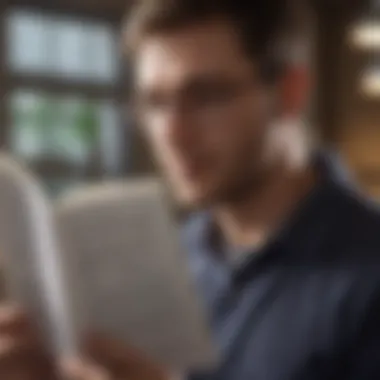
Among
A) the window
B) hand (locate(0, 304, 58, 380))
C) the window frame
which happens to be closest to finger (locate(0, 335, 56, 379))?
hand (locate(0, 304, 58, 380))

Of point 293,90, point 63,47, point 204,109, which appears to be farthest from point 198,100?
point 63,47

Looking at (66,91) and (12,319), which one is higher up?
(12,319)

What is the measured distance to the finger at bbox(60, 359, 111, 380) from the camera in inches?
25.8

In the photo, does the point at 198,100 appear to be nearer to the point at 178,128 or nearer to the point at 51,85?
the point at 178,128

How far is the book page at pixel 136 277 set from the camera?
0.65 metres

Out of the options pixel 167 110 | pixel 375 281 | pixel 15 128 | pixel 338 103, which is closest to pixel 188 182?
pixel 167 110

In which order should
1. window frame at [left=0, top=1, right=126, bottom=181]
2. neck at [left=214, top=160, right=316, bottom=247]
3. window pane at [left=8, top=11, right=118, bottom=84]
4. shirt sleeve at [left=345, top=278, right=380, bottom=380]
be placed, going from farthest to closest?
window pane at [left=8, top=11, right=118, bottom=84] < window frame at [left=0, top=1, right=126, bottom=181] < neck at [left=214, top=160, right=316, bottom=247] < shirt sleeve at [left=345, top=278, right=380, bottom=380]

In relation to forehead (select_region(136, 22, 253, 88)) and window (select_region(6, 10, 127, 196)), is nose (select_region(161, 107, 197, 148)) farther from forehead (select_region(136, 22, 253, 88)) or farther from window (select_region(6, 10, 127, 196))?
window (select_region(6, 10, 127, 196))

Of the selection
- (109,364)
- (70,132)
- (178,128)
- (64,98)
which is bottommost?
(70,132)

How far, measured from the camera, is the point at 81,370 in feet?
2.15

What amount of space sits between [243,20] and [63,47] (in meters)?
2.39

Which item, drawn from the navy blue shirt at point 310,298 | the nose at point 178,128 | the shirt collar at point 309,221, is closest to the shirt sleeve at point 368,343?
the navy blue shirt at point 310,298

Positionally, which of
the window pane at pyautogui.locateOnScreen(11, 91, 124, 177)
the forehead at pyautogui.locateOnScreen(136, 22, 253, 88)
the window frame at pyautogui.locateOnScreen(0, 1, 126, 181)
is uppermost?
the forehead at pyautogui.locateOnScreen(136, 22, 253, 88)

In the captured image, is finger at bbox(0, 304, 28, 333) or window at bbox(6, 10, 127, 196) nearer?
finger at bbox(0, 304, 28, 333)
